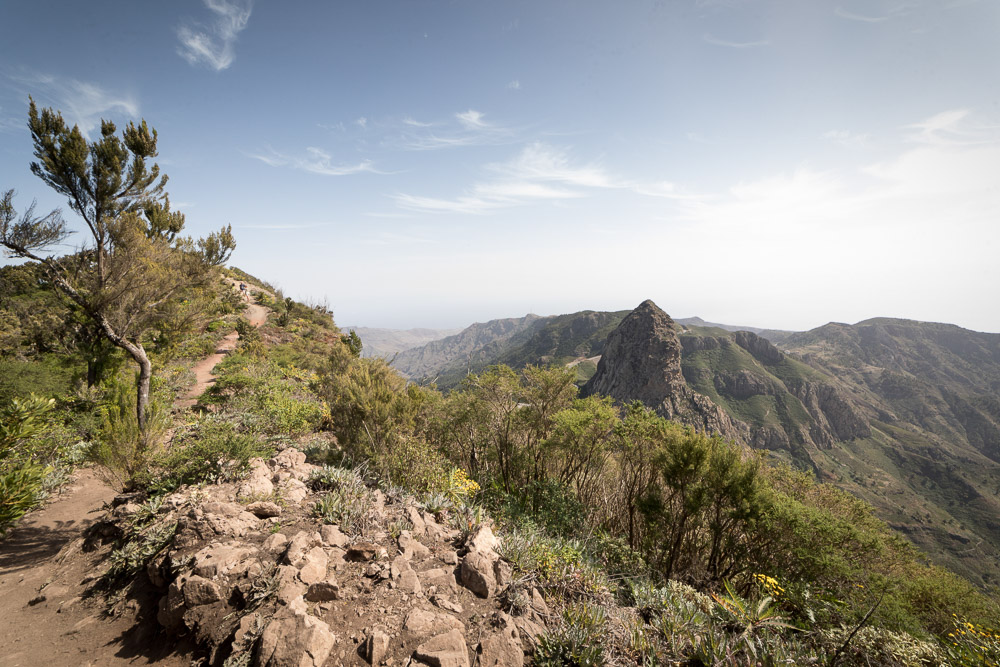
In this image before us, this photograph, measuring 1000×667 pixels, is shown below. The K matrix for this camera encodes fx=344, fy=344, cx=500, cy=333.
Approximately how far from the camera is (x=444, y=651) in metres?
3.52

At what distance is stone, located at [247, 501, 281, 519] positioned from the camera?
5129 millimetres

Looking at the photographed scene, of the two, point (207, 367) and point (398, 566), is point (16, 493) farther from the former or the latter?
point (207, 367)

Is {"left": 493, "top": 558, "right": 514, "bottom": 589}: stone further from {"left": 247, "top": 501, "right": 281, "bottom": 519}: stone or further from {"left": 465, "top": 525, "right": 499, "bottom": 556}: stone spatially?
{"left": 247, "top": 501, "right": 281, "bottom": 519}: stone

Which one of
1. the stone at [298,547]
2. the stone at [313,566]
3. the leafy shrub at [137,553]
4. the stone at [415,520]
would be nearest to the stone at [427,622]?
the stone at [313,566]

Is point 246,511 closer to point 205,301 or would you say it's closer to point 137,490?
point 137,490

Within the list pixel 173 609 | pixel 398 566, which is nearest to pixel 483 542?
pixel 398 566

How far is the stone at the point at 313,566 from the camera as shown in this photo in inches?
160

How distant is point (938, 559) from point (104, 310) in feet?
373

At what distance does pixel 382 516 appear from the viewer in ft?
17.8

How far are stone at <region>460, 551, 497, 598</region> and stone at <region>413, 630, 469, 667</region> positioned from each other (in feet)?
2.56

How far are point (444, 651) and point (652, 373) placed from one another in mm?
105308

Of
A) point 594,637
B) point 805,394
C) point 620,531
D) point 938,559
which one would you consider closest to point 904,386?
point 805,394

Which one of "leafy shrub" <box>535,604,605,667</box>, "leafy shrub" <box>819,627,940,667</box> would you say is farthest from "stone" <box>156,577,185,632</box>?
"leafy shrub" <box>819,627,940,667</box>

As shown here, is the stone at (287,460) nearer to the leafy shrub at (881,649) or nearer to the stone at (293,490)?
the stone at (293,490)
